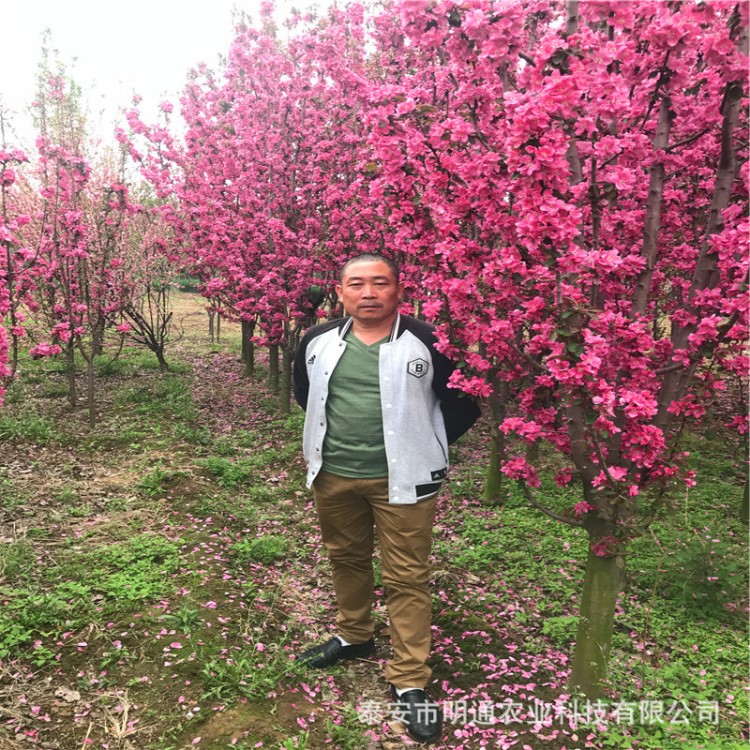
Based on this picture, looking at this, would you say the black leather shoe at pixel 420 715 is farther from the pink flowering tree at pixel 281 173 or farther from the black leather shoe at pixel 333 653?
the pink flowering tree at pixel 281 173

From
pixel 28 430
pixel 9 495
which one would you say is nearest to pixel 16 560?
pixel 9 495

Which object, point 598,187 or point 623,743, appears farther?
point 623,743

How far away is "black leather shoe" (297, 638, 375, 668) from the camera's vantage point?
324cm

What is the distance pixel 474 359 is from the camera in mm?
2746

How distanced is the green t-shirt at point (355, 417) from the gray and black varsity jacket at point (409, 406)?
0.05 meters

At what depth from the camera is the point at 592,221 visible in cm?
257

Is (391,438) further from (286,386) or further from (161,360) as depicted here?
(161,360)

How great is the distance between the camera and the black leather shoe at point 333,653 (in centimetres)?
324

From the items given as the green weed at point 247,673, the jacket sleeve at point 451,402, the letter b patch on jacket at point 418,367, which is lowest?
the green weed at point 247,673

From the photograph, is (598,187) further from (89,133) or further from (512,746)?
(89,133)

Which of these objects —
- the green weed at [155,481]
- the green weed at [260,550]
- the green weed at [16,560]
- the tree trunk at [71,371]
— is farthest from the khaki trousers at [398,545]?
the tree trunk at [71,371]

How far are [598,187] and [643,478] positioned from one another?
4.82ft

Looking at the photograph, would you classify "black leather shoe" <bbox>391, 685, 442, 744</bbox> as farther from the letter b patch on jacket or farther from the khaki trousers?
the letter b patch on jacket

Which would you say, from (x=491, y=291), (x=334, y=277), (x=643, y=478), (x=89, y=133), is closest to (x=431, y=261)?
(x=491, y=291)
